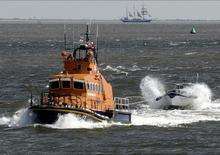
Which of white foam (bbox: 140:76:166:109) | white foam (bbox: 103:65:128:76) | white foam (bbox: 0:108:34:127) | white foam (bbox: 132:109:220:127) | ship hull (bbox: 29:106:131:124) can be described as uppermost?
ship hull (bbox: 29:106:131:124)

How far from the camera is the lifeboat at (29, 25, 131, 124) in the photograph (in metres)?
53.5

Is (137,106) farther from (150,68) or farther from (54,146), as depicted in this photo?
(150,68)

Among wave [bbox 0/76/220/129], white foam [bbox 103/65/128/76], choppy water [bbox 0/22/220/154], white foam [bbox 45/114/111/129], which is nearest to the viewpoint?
choppy water [bbox 0/22/220/154]

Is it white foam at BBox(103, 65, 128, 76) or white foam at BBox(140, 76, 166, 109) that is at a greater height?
white foam at BBox(140, 76, 166, 109)

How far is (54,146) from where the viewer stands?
48.8m

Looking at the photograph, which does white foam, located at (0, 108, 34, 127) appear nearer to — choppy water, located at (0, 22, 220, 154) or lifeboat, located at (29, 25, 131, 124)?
choppy water, located at (0, 22, 220, 154)

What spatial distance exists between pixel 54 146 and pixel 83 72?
31.5 feet

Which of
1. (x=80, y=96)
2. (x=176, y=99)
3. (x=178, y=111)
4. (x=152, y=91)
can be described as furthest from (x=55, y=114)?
(x=152, y=91)

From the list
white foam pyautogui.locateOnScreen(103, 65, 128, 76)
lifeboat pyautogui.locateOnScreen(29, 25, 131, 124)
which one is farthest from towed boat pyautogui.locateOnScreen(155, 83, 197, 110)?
white foam pyautogui.locateOnScreen(103, 65, 128, 76)

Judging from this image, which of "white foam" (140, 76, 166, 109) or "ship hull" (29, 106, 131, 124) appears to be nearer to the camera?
"ship hull" (29, 106, 131, 124)

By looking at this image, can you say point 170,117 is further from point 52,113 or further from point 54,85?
point 52,113

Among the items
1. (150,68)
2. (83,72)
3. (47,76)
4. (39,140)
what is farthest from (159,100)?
(150,68)

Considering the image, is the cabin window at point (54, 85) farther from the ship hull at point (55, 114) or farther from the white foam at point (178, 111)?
the white foam at point (178, 111)

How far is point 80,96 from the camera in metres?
55.2
